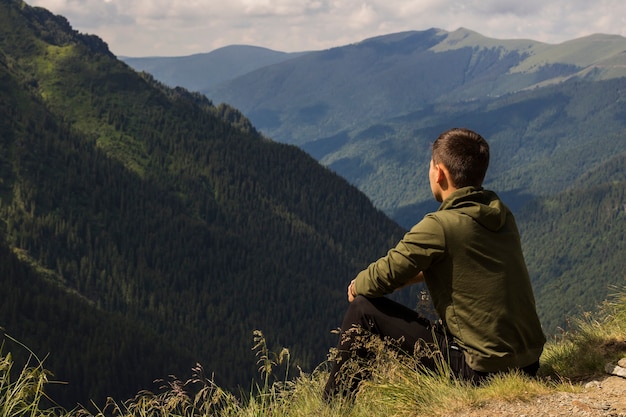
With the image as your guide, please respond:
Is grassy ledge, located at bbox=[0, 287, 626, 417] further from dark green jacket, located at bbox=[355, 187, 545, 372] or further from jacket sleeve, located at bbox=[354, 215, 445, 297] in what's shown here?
jacket sleeve, located at bbox=[354, 215, 445, 297]

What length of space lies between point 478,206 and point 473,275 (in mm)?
901

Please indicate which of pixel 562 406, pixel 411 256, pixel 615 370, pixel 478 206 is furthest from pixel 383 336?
pixel 615 370

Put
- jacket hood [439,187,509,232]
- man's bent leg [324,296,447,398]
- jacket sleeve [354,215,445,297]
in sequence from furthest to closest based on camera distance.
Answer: man's bent leg [324,296,447,398]
jacket hood [439,187,509,232]
jacket sleeve [354,215,445,297]

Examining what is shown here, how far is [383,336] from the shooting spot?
32.9 ft

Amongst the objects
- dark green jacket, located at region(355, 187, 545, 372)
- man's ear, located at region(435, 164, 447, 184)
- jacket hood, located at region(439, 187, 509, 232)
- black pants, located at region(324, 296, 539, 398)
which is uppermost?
man's ear, located at region(435, 164, 447, 184)

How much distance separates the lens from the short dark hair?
9.45 meters

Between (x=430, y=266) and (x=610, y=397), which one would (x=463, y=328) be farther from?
(x=610, y=397)

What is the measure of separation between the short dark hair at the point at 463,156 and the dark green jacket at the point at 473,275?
22cm

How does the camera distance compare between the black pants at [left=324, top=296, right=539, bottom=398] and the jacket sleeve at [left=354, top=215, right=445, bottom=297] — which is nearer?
the jacket sleeve at [left=354, top=215, right=445, bottom=297]

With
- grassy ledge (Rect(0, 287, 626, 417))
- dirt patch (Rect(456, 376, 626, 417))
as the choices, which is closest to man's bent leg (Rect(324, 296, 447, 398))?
grassy ledge (Rect(0, 287, 626, 417))

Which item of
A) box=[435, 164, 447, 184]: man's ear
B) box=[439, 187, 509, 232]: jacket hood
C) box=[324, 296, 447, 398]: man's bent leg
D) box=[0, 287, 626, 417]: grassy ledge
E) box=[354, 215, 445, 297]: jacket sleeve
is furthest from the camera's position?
box=[324, 296, 447, 398]: man's bent leg

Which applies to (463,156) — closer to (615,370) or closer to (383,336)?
(383,336)

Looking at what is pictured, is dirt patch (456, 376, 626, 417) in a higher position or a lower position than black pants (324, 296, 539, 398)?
lower

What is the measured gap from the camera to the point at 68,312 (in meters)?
183
